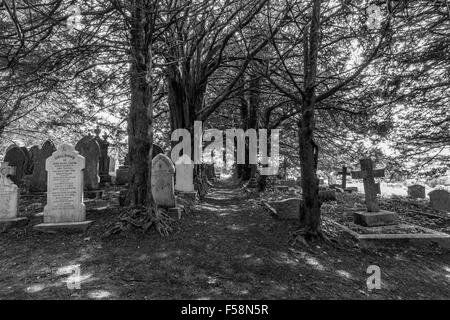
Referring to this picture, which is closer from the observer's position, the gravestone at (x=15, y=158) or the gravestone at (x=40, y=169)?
the gravestone at (x=40, y=169)

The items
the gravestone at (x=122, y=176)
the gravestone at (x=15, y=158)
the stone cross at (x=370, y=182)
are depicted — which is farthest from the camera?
the gravestone at (x=122, y=176)

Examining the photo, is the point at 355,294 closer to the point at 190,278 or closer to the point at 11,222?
the point at 190,278

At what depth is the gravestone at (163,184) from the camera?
7.19 metres

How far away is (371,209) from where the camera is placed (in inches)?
265

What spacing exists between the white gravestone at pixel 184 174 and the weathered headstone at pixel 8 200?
5296 millimetres

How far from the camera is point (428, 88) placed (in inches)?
309

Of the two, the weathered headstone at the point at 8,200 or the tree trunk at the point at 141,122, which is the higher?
the tree trunk at the point at 141,122

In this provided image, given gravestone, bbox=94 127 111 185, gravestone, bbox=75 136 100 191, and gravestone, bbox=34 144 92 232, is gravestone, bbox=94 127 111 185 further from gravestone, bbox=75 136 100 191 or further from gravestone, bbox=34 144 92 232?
gravestone, bbox=34 144 92 232

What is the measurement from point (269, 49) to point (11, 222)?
912cm

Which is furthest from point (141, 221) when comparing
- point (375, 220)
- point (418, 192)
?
point (418, 192)

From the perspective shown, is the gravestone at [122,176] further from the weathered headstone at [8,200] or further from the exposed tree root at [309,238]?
the exposed tree root at [309,238]

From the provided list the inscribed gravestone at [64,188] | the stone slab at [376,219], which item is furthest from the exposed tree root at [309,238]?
the inscribed gravestone at [64,188]

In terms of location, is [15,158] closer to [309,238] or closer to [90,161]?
[90,161]

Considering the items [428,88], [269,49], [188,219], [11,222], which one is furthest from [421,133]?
[11,222]
